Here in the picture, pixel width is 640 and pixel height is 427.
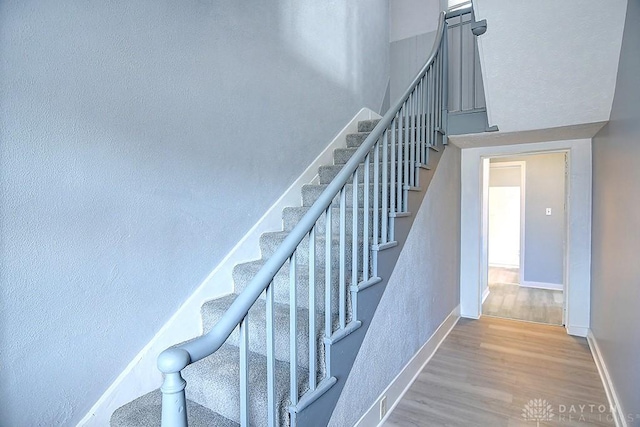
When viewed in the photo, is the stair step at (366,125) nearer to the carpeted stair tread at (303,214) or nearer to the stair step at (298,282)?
the carpeted stair tread at (303,214)

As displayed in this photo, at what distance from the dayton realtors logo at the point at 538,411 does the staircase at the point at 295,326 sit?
1258 mm

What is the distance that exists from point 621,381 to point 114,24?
10.7ft

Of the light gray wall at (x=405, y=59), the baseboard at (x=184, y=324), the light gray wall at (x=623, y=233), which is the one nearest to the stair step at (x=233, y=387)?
the baseboard at (x=184, y=324)

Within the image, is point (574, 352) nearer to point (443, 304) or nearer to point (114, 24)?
point (443, 304)

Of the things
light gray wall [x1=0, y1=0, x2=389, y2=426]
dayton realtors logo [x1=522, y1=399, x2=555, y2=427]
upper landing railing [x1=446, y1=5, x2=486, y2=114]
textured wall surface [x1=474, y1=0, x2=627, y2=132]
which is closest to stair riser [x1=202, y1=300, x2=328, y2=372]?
light gray wall [x1=0, y1=0, x2=389, y2=426]

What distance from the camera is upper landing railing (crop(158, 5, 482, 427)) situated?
3.02 ft

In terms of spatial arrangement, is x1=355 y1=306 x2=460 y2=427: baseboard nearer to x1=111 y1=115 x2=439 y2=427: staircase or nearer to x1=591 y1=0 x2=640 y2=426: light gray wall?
x1=111 y1=115 x2=439 y2=427: staircase

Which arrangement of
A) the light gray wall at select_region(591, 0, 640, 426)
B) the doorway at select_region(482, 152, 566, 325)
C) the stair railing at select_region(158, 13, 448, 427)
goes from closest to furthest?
the stair railing at select_region(158, 13, 448, 427) < the light gray wall at select_region(591, 0, 640, 426) < the doorway at select_region(482, 152, 566, 325)

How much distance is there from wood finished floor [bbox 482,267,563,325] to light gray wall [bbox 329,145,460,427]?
837mm

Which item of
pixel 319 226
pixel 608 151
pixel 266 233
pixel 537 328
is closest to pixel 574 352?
pixel 537 328

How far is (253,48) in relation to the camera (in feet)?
7.32

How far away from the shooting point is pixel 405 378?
234 cm

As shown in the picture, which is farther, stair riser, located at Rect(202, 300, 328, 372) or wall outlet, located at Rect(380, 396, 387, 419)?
wall outlet, located at Rect(380, 396, 387, 419)

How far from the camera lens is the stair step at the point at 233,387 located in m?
1.33
